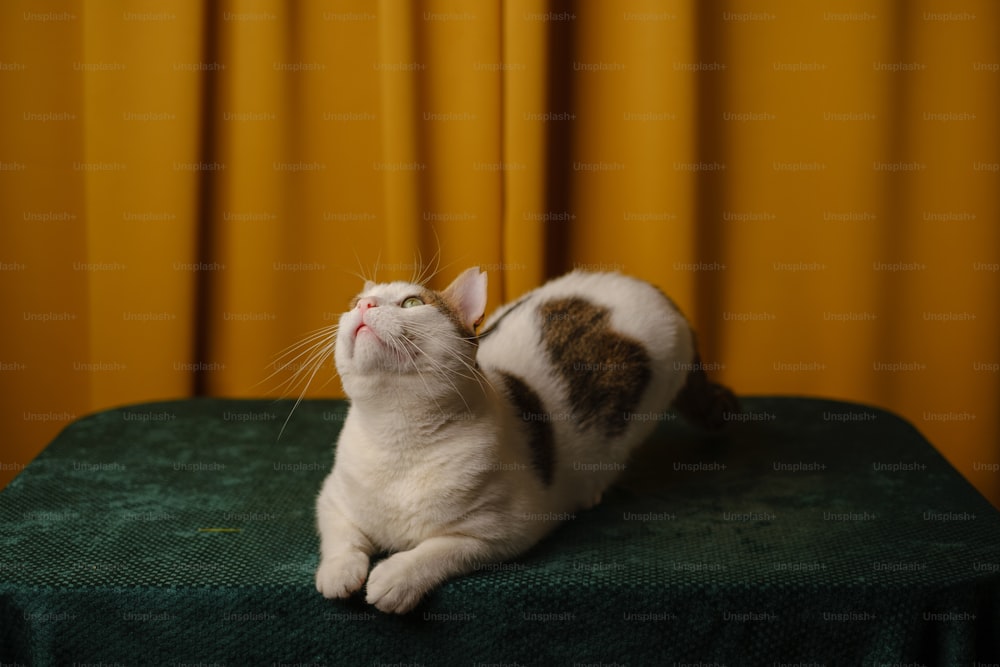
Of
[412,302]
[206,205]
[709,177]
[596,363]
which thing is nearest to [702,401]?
[596,363]

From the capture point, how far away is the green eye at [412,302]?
1.38 meters

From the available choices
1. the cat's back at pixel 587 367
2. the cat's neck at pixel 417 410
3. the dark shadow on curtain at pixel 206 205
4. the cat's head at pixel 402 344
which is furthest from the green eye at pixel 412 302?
the dark shadow on curtain at pixel 206 205

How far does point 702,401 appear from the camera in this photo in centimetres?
196

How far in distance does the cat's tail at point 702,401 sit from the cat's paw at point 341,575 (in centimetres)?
85

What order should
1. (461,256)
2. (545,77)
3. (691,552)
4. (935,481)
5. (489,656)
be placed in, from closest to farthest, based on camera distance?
(489,656), (691,552), (935,481), (545,77), (461,256)

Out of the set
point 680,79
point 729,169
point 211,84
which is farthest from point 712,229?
point 211,84

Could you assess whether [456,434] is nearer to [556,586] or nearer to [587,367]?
[556,586]

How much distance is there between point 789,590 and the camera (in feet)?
4.41

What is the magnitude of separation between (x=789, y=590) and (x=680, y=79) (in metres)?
1.36

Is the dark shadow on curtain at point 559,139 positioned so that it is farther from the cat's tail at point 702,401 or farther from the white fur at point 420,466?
the white fur at point 420,466

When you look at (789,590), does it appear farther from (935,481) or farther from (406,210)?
(406,210)

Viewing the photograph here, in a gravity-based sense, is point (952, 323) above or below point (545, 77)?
below

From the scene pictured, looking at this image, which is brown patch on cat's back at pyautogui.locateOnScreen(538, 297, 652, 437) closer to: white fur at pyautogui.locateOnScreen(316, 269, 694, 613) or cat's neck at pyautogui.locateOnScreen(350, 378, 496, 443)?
white fur at pyautogui.locateOnScreen(316, 269, 694, 613)

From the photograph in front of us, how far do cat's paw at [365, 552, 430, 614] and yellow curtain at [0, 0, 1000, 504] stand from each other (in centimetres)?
114
